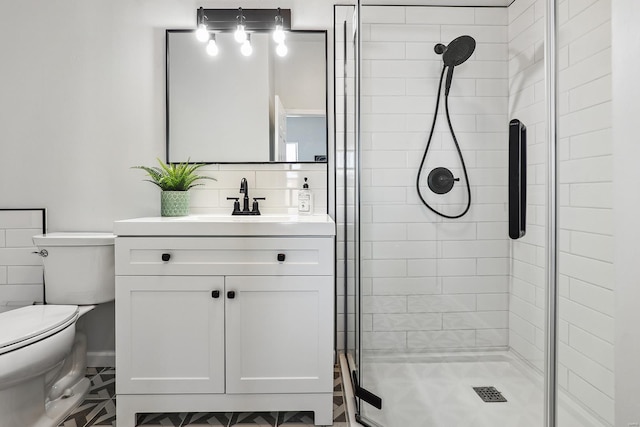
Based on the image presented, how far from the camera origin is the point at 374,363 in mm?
1422

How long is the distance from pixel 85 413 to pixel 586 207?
202 centimetres

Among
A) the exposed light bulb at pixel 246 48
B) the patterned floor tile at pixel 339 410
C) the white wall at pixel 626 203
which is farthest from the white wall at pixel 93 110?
the white wall at pixel 626 203

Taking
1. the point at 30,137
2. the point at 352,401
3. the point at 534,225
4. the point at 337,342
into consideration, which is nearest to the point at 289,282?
the point at 352,401

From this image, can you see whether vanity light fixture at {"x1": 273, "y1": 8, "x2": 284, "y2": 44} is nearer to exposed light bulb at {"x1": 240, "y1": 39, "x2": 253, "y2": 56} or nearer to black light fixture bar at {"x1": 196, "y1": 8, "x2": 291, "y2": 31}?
black light fixture bar at {"x1": 196, "y1": 8, "x2": 291, "y2": 31}

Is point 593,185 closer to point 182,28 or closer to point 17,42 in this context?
point 182,28

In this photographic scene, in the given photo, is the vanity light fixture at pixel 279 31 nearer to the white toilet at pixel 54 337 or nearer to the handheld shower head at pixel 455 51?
the handheld shower head at pixel 455 51

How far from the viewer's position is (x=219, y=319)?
4.97 ft

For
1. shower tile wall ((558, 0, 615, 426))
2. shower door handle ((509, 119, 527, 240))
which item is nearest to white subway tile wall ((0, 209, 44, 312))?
shower door handle ((509, 119, 527, 240))

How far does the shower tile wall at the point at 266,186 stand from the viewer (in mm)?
2062

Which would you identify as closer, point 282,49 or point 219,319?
point 219,319

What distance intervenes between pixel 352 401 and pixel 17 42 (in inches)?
98.7

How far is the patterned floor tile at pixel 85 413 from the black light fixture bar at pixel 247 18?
1982 mm

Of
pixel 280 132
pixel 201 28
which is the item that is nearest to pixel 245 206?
pixel 280 132

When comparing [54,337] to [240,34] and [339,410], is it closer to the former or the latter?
[339,410]
